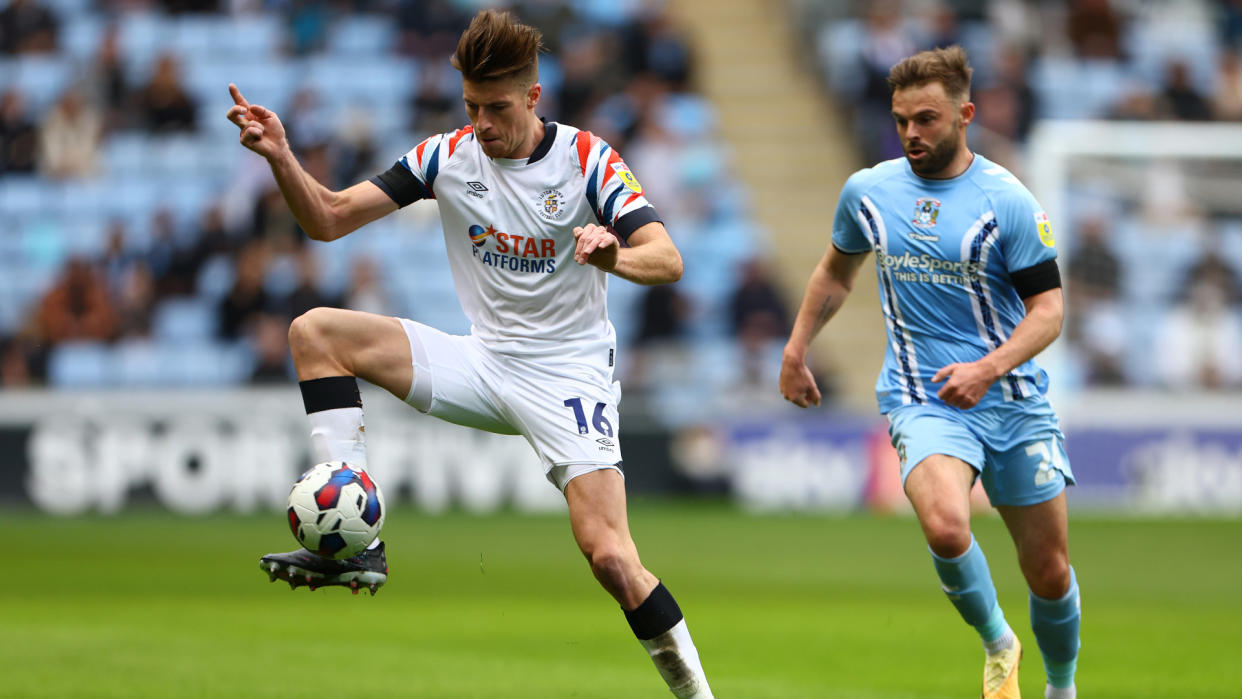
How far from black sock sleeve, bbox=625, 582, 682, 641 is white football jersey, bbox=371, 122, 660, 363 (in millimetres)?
1060

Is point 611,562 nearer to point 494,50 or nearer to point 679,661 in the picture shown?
point 679,661

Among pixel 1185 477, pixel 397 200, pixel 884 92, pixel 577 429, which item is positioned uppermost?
pixel 884 92

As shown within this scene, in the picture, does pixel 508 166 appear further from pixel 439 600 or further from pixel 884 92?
pixel 884 92

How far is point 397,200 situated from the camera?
6711 mm

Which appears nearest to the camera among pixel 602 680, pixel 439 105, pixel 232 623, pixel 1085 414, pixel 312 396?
pixel 312 396

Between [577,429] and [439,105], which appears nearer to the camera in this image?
[577,429]

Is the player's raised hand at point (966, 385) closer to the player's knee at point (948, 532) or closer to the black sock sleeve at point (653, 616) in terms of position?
the player's knee at point (948, 532)

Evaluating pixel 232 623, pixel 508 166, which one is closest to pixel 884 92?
pixel 232 623

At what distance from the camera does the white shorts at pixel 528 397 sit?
21.4 ft

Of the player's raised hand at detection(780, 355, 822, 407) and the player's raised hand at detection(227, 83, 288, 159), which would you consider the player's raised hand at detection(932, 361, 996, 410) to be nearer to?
the player's raised hand at detection(780, 355, 822, 407)

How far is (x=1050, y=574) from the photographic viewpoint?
22.0 ft

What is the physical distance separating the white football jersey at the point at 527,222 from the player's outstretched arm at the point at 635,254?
0.30 m

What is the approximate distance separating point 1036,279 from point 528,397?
6.81ft

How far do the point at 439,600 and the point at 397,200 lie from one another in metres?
5.65
